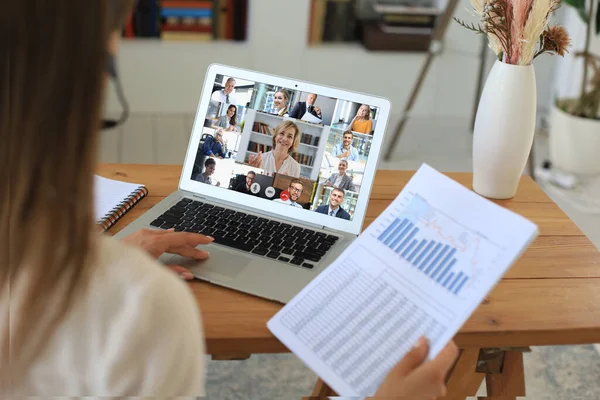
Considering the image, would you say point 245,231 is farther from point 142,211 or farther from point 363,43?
point 363,43

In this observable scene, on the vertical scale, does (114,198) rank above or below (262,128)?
below

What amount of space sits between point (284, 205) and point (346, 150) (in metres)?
0.15

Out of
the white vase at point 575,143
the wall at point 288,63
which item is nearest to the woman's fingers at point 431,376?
the white vase at point 575,143

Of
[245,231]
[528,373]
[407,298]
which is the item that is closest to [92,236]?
[407,298]

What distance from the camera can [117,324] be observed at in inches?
24.6

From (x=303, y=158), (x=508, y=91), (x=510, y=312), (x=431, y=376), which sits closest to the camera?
(x=431, y=376)

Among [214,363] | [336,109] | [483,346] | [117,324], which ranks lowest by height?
[214,363]

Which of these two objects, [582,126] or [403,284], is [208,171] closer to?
[403,284]

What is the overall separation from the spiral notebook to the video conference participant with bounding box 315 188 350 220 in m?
0.34

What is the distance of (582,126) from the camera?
293 centimetres

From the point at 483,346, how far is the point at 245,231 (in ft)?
1.41

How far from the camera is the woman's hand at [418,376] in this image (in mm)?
830

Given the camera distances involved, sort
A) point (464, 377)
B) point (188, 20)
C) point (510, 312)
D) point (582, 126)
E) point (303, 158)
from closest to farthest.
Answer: point (510, 312)
point (464, 377)
point (303, 158)
point (582, 126)
point (188, 20)

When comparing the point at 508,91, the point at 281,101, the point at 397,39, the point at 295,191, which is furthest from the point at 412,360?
the point at 397,39
